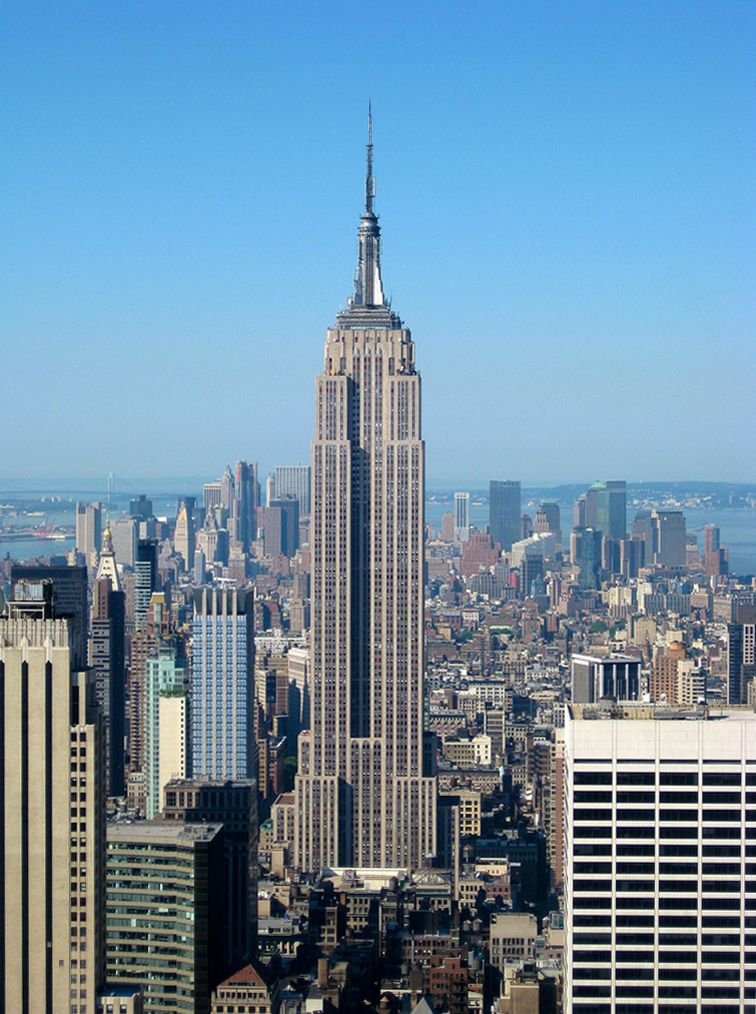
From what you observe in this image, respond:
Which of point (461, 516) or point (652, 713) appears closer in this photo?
point (652, 713)

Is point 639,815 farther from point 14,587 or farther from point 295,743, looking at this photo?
point 295,743

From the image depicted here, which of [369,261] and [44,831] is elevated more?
[369,261]

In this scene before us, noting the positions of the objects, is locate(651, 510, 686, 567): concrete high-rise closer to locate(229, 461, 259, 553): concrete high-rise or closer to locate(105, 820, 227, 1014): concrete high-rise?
locate(229, 461, 259, 553): concrete high-rise

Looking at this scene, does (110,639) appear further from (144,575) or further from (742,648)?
(742,648)

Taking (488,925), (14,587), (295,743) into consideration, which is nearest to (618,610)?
(295,743)

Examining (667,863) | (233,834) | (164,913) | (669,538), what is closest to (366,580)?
(233,834)

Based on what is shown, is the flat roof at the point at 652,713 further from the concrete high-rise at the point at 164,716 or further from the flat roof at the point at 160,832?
the concrete high-rise at the point at 164,716
